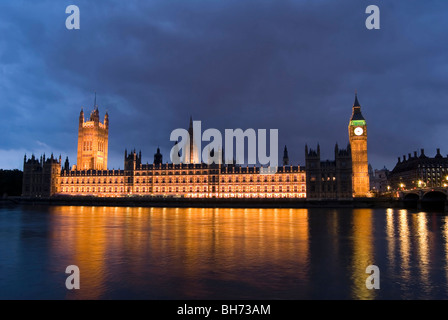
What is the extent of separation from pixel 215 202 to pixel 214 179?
22099 mm

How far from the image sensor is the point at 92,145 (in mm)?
166875

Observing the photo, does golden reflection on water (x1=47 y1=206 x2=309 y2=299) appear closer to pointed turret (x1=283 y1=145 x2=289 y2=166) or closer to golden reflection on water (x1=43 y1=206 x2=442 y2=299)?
golden reflection on water (x1=43 y1=206 x2=442 y2=299)

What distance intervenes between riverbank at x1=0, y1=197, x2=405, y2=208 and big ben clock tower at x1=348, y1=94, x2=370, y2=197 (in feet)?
106

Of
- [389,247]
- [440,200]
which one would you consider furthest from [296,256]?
[440,200]

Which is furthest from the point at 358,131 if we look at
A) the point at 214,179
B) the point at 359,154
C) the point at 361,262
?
the point at 361,262

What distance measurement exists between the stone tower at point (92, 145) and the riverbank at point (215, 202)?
40212 millimetres

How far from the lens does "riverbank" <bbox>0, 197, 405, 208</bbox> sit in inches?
4023

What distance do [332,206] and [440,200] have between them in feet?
89.2

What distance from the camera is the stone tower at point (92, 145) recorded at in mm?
165875

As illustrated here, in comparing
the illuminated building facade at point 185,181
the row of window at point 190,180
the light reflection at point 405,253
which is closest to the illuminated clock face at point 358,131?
the illuminated building facade at point 185,181

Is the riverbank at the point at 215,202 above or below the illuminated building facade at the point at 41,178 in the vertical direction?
below

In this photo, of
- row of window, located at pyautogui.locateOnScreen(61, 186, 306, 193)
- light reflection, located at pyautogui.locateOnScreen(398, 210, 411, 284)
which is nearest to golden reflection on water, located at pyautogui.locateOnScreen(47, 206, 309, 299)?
light reflection, located at pyautogui.locateOnScreen(398, 210, 411, 284)

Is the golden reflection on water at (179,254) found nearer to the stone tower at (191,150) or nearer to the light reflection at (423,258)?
the light reflection at (423,258)

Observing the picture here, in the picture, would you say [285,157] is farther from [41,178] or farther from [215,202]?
[41,178]
